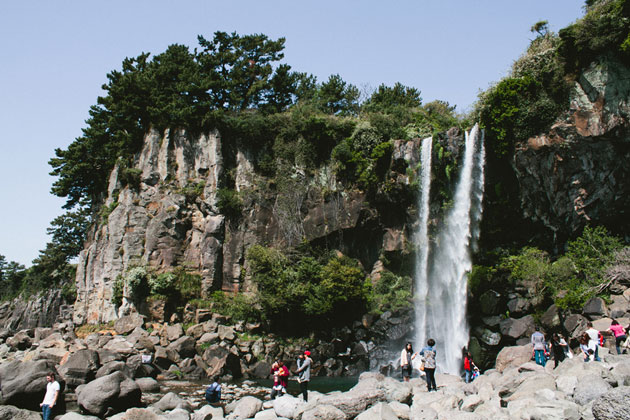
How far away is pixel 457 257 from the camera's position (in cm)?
2667

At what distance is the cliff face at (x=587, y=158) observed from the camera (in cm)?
2283

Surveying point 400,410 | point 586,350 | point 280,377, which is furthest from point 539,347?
point 280,377

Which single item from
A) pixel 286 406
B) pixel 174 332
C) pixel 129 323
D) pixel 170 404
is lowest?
pixel 170 404

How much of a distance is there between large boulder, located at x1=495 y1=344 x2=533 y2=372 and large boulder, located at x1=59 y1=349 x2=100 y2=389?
15813mm

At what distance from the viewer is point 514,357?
58.6 ft

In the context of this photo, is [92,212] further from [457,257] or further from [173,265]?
[457,257]

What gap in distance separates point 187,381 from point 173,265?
10.8m

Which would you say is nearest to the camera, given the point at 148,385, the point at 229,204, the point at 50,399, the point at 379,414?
the point at 379,414

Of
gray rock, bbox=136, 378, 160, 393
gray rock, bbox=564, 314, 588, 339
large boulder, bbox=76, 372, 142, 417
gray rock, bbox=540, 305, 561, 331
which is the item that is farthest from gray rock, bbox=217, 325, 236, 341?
gray rock, bbox=564, 314, 588, 339

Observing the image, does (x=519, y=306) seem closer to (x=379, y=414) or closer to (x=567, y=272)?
(x=567, y=272)

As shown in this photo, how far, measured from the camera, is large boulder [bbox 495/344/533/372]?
17547 millimetres

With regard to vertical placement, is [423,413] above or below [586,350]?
below

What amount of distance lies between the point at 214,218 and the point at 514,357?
67.7 feet

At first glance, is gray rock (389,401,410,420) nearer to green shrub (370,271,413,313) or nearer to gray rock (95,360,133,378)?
gray rock (95,360,133,378)
